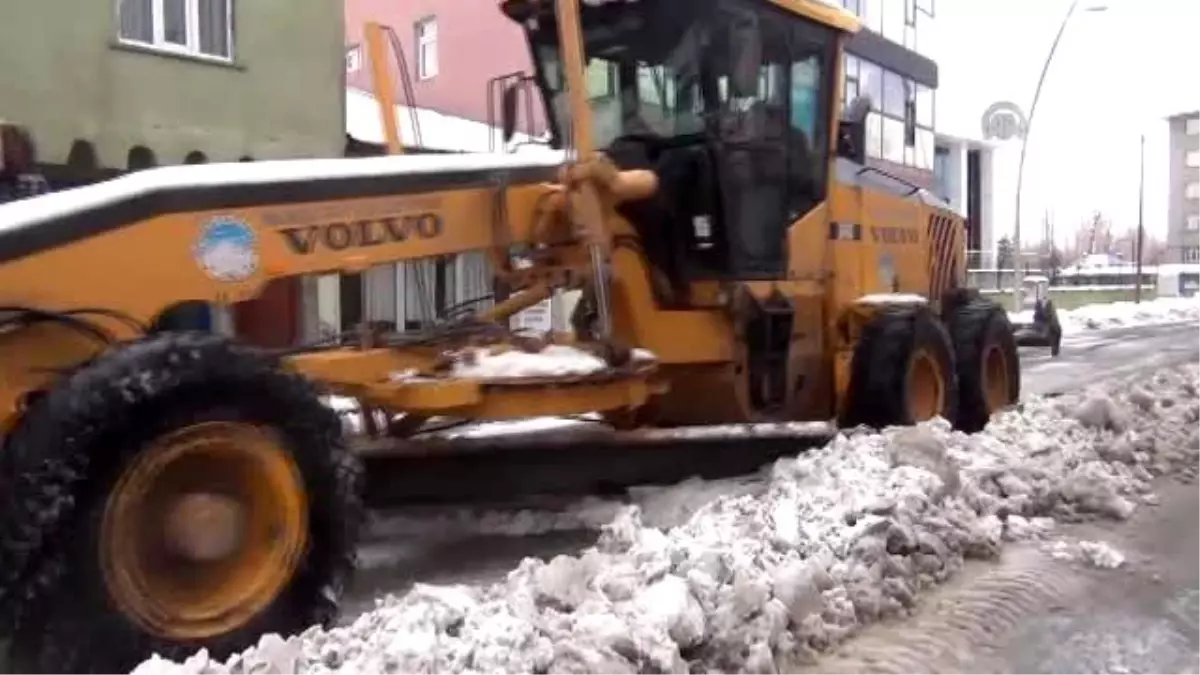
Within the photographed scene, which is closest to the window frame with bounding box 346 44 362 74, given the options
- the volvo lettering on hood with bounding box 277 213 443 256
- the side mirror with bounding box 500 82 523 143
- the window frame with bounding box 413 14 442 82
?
the window frame with bounding box 413 14 442 82

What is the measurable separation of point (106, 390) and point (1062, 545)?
4.44 meters

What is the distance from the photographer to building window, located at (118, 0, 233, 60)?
13156mm

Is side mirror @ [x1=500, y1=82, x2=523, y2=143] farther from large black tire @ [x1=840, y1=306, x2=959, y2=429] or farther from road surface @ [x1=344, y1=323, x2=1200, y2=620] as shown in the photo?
large black tire @ [x1=840, y1=306, x2=959, y2=429]

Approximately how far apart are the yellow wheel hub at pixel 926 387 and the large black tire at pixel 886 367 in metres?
0.08

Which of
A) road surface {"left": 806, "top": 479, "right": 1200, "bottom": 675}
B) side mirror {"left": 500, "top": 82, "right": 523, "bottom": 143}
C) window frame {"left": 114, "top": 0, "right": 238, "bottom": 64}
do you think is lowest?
road surface {"left": 806, "top": 479, "right": 1200, "bottom": 675}

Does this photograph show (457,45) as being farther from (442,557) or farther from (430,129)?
(442,557)

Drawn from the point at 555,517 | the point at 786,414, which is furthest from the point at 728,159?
the point at 555,517

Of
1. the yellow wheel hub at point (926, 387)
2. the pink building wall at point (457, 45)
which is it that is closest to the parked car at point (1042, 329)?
the yellow wheel hub at point (926, 387)

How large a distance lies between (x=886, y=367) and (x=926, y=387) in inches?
27.8

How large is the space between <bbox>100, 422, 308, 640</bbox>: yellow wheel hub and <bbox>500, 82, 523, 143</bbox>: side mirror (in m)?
3.49

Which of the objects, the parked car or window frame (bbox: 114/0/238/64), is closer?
window frame (bbox: 114/0/238/64)

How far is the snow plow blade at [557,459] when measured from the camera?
730 centimetres

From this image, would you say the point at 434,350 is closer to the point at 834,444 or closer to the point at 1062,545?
the point at 834,444

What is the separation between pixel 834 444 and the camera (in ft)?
24.5
